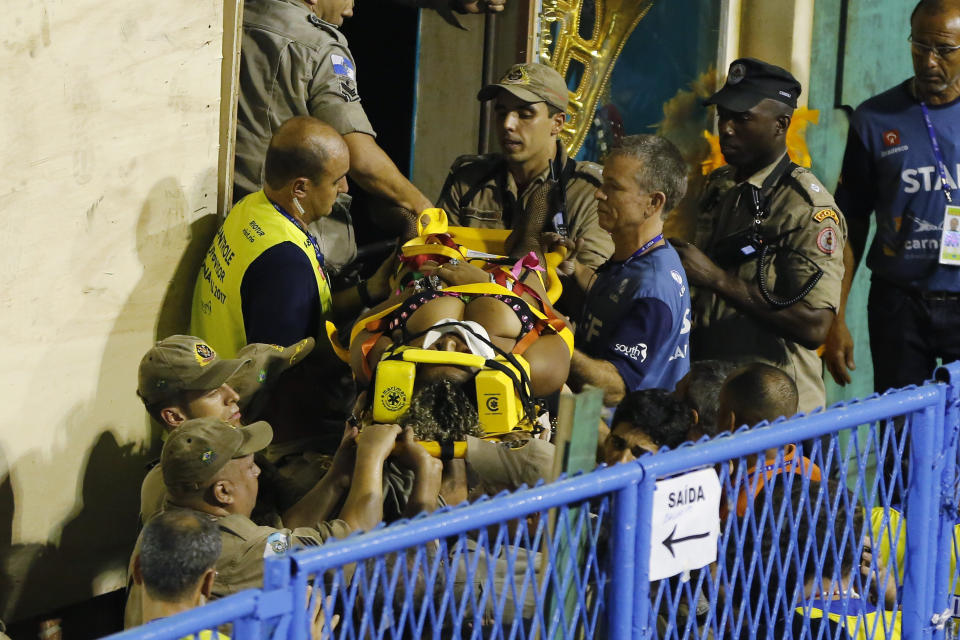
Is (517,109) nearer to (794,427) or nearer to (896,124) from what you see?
(896,124)

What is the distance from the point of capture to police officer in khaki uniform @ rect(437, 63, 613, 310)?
17.0ft

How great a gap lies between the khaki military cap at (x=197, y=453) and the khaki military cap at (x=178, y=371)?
16.3 inches

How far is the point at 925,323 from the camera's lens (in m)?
5.48

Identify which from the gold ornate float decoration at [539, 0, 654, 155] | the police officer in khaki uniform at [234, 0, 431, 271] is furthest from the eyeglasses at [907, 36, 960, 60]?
the police officer in khaki uniform at [234, 0, 431, 271]

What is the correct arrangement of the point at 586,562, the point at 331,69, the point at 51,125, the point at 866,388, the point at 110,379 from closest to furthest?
the point at 586,562
the point at 51,125
the point at 110,379
the point at 331,69
the point at 866,388

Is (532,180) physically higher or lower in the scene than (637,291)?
higher

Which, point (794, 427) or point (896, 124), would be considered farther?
point (896, 124)

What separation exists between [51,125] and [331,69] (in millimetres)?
1240

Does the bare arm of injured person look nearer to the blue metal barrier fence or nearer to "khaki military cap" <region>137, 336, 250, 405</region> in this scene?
"khaki military cap" <region>137, 336, 250, 405</region>

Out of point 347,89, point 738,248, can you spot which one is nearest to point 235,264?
point 347,89

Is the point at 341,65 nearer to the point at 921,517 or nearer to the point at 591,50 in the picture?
the point at 591,50

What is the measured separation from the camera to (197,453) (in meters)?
3.41

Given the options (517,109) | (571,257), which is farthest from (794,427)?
(517,109)

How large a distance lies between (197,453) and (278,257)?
1060mm
